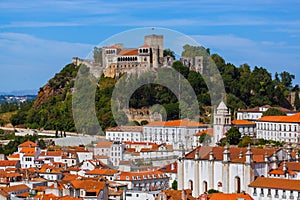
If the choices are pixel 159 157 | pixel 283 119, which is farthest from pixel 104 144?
pixel 283 119

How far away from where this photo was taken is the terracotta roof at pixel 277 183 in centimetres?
2670

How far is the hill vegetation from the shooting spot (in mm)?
57531

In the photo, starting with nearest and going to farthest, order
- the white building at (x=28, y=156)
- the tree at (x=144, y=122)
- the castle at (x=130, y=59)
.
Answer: the white building at (x=28, y=156) → the tree at (x=144, y=122) → the castle at (x=130, y=59)

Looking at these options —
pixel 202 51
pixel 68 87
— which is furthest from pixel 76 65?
pixel 202 51

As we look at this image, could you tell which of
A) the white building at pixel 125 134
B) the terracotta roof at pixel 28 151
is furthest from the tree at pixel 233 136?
the terracotta roof at pixel 28 151

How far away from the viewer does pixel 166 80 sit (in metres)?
57.3

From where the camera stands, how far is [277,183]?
27219mm

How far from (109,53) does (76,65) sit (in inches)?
593

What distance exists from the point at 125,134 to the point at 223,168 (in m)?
21.4

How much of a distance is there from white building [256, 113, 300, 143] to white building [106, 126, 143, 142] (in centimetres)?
803

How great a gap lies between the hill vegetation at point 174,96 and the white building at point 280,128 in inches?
300

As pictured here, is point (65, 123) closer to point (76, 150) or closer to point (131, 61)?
point (131, 61)

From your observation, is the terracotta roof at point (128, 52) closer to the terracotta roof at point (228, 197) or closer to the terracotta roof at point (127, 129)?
the terracotta roof at point (127, 129)

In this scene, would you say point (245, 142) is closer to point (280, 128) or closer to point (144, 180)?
point (280, 128)
